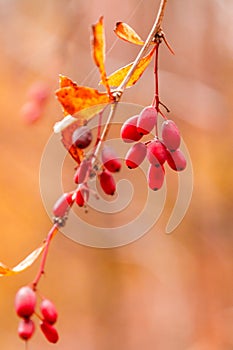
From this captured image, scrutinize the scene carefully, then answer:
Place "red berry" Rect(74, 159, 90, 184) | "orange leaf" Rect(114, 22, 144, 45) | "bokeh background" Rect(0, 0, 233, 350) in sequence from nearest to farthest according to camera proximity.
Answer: "red berry" Rect(74, 159, 90, 184) → "orange leaf" Rect(114, 22, 144, 45) → "bokeh background" Rect(0, 0, 233, 350)

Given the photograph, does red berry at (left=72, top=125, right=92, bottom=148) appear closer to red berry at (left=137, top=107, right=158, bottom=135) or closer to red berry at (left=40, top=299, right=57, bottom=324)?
red berry at (left=137, top=107, right=158, bottom=135)

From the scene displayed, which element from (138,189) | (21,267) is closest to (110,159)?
(21,267)

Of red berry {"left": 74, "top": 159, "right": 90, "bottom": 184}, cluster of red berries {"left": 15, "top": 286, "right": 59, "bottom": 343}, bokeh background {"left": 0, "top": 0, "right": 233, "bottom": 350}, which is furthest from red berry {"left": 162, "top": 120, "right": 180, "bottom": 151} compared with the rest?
bokeh background {"left": 0, "top": 0, "right": 233, "bottom": 350}

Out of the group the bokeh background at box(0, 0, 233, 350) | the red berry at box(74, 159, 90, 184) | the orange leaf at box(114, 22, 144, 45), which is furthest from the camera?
the bokeh background at box(0, 0, 233, 350)

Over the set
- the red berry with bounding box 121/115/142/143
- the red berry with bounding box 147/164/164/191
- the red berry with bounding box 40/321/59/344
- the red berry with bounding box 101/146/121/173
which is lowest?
the red berry with bounding box 40/321/59/344

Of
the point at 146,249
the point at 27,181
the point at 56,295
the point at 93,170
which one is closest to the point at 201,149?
the point at 146,249

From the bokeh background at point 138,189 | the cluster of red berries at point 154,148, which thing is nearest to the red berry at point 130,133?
the cluster of red berries at point 154,148

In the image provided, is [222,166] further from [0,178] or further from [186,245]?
[0,178]
